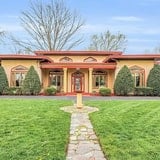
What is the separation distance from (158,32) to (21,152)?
1814 inches

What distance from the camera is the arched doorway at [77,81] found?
35062mm

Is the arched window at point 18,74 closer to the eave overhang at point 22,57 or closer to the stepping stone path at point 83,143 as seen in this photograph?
the eave overhang at point 22,57

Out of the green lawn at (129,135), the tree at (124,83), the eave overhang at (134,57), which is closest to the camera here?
the green lawn at (129,135)

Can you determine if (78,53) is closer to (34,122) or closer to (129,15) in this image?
(129,15)

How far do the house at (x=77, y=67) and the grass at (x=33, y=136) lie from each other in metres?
19.3

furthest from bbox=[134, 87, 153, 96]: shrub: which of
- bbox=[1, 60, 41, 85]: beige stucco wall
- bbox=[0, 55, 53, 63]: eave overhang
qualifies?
bbox=[1, 60, 41, 85]: beige stucco wall

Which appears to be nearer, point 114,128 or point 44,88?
point 114,128

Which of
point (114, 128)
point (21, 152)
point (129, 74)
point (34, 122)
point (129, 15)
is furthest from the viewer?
point (129, 15)

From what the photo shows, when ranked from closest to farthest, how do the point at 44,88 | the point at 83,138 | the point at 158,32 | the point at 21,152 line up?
1. the point at 21,152
2. the point at 83,138
3. the point at 44,88
4. the point at 158,32

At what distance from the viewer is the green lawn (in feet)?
25.4

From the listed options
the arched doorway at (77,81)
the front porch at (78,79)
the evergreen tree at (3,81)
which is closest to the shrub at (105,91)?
the front porch at (78,79)

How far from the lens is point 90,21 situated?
52.4m

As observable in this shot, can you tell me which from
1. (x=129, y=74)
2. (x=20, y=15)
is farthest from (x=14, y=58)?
(x=20, y=15)

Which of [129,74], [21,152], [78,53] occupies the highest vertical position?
[78,53]
